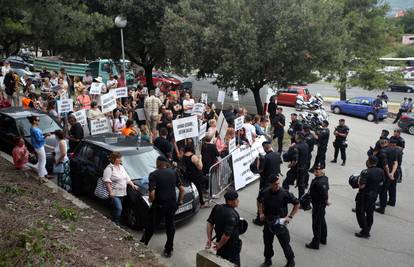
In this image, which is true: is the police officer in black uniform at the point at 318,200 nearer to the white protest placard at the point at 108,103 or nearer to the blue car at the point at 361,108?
the white protest placard at the point at 108,103

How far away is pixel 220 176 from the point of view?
10.8 m

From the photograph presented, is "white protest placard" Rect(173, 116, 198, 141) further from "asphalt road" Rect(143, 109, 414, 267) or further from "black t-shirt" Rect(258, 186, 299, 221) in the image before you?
"black t-shirt" Rect(258, 186, 299, 221)

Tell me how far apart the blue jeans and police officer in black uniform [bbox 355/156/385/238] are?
4.74 metres

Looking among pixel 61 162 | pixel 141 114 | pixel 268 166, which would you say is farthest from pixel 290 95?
pixel 61 162

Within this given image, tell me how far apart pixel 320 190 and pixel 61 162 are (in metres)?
5.86

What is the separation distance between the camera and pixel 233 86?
60.1 ft

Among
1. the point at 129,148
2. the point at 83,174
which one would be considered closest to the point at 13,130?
the point at 83,174

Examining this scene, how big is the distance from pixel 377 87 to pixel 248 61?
712 inches

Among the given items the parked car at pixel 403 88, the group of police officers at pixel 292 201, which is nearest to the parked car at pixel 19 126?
the group of police officers at pixel 292 201

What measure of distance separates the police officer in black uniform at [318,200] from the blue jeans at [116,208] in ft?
11.9

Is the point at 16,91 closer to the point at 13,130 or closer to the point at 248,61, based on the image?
the point at 13,130

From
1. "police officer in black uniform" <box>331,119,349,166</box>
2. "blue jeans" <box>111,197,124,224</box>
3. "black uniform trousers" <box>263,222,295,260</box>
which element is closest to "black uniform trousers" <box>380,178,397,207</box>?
"police officer in black uniform" <box>331,119,349,166</box>

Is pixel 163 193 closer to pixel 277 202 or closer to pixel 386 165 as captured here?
pixel 277 202

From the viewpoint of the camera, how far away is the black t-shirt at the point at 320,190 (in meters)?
7.72
